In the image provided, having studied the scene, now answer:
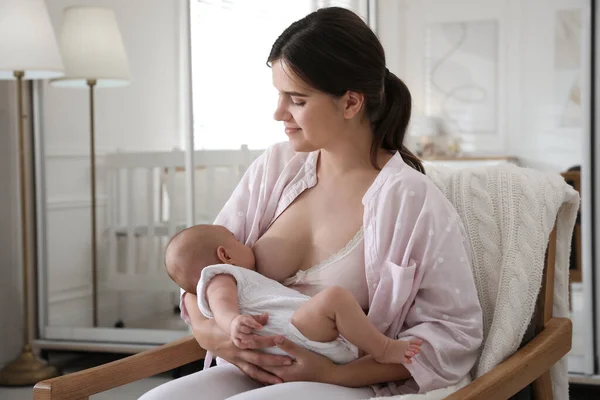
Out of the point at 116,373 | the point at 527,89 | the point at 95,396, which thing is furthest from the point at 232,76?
the point at 116,373

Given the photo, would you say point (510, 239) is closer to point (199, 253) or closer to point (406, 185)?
point (406, 185)

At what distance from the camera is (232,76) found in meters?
3.32

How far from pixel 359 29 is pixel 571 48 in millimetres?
1590

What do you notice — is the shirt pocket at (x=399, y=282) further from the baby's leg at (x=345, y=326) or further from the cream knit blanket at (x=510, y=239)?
the cream knit blanket at (x=510, y=239)

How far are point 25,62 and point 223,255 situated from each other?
194cm

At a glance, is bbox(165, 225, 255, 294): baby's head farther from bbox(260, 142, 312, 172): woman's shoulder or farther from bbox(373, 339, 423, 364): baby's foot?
bbox(373, 339, 423, 364): baby's foot

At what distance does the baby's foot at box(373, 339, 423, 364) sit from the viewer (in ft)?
4.63

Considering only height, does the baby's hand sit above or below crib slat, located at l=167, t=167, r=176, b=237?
below

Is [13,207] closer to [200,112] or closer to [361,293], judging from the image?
[200,112]

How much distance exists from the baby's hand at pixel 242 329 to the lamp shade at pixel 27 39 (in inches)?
84.9

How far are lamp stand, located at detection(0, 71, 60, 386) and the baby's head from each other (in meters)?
1.96

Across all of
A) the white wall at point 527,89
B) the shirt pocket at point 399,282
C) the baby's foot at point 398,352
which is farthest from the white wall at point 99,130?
the baby's foot at point 398,352

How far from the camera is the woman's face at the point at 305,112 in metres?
1.56

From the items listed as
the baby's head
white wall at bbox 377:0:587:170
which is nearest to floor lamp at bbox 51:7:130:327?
white wall at bbox 377:0:587:170
